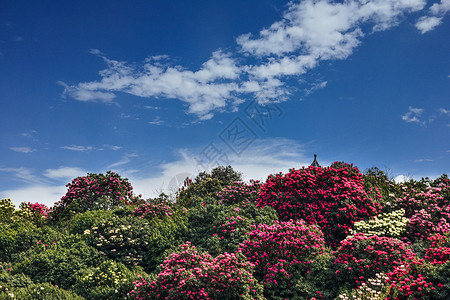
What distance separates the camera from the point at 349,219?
1278 centimetres

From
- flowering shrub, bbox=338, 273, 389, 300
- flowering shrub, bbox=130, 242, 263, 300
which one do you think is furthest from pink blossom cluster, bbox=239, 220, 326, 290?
flowering shrub, bbox=338, 273, 389, 300

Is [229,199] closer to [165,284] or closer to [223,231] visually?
[223,231]

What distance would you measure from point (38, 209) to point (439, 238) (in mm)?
18057

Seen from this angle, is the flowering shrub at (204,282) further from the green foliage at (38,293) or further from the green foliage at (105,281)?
the green foliage at (38,293)

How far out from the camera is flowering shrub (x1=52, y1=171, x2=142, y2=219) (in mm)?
17828

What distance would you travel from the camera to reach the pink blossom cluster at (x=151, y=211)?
48.4ft

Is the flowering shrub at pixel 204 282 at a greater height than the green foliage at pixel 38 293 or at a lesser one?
greater

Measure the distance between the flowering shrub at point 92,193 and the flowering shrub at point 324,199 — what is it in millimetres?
7698

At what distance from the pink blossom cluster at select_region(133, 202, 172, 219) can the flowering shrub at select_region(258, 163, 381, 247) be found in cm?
399

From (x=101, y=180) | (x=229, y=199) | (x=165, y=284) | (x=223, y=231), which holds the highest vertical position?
(x=101, y=180)

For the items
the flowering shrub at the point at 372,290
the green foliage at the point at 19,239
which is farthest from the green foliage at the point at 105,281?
the flowering shrub at the point at 372,290

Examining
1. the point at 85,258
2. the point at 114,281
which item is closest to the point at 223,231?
the point at 114,281

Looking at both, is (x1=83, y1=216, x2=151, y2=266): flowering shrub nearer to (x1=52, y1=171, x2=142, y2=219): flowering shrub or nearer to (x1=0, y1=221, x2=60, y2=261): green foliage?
(x1=0, y1=221, x2=60, y2=261): green foliage

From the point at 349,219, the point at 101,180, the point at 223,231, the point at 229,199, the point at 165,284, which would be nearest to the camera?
the point at 165,284
